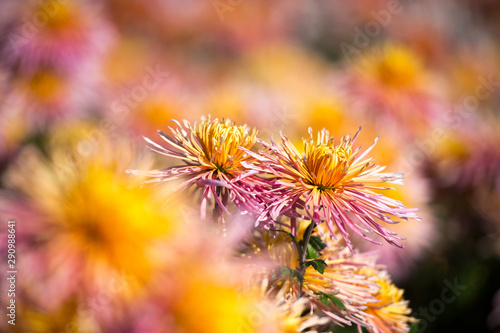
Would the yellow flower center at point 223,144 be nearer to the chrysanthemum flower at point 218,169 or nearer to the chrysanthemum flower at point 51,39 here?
the chrysanthemum flower at point 218,169

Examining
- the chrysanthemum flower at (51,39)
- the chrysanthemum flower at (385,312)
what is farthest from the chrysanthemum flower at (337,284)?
the chrysanthemum flower at (51,39)

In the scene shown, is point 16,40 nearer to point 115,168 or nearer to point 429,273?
point 115,168

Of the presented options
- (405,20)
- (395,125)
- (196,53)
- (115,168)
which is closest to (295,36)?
(405,20)

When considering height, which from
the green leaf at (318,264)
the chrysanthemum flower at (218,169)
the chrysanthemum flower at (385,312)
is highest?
the chrysanthemum flower at (218,169)

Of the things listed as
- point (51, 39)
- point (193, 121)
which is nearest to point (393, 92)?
point (193, 121)

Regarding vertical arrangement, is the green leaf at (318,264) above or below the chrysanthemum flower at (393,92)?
below

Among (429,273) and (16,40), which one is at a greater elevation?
(16,40)

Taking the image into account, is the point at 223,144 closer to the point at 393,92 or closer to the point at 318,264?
the point at 318,264
